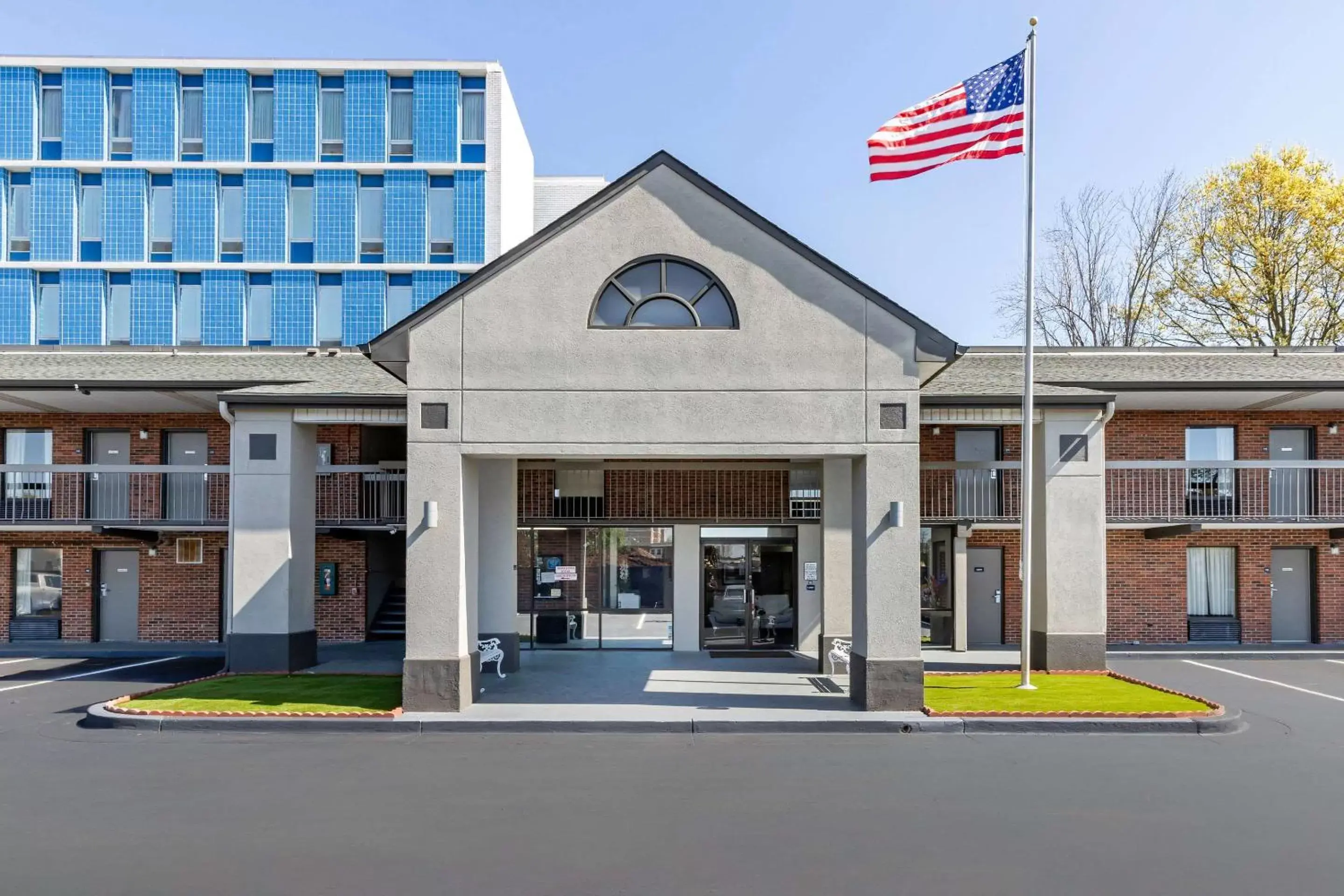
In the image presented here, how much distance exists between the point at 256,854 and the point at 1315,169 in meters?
33.2

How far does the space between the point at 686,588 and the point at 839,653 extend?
14.3 feet

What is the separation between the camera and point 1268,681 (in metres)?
15.8

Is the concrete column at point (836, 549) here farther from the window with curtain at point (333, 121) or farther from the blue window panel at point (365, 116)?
the window with curtain at point (333, 121)

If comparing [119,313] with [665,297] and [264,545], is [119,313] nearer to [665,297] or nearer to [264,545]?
[264,545]

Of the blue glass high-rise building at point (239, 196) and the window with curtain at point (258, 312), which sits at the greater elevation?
the blue glass high-rise building at point (239, 196)

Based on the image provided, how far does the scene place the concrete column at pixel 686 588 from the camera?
19.4 m

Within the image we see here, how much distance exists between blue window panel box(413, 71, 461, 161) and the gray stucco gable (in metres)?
25.6

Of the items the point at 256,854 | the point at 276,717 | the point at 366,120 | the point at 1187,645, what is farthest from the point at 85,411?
the point at 1187,645

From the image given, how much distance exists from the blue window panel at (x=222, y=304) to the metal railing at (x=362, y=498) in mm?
18549

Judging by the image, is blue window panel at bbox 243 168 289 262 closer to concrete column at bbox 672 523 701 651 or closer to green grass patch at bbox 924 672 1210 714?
concrete column at bbox 672 523 701 651

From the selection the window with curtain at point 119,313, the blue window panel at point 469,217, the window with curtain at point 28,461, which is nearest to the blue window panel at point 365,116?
the blue window panel at point 469,217

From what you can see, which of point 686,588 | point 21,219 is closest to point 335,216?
point 21,219

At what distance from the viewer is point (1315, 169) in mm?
28438

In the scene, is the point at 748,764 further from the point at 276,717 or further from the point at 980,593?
the point at 980,593
